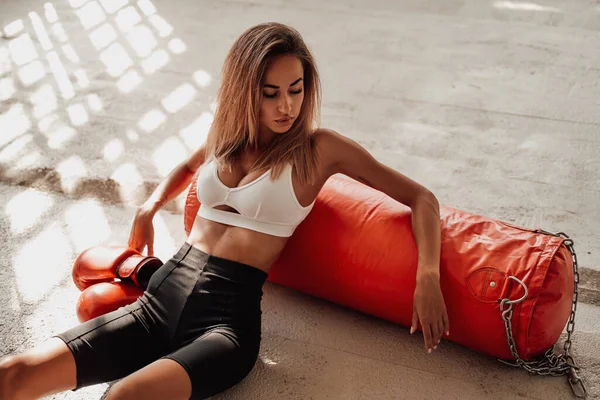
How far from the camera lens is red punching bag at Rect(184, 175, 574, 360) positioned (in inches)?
79.7

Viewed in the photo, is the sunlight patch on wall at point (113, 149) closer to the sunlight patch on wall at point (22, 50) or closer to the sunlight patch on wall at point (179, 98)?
the sunlight patch on wall at point (179, 98)

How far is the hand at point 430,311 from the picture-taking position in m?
1.97

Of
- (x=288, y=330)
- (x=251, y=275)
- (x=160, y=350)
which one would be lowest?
(x=288, y=330)

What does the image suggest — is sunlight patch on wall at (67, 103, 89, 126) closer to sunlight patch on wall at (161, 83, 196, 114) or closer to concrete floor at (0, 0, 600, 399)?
concrete floor at (0, 0, 600, 399)

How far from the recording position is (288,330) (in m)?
2.35

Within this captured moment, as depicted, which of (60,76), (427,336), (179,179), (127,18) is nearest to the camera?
(427,336)

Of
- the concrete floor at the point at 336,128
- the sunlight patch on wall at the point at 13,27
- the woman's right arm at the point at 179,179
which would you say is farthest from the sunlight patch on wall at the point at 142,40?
the woman's right arm at the point at 179,179

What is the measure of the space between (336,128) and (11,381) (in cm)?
220

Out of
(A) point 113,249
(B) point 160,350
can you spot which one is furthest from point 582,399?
(A) point 113,249

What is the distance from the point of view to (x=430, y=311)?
1982 millimetres

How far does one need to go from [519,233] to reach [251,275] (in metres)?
0.85

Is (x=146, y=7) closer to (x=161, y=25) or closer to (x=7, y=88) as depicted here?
(x=161, y=25)

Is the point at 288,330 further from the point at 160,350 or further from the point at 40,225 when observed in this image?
the point at 40,225

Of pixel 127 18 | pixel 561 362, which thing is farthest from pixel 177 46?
pixel 561 362
